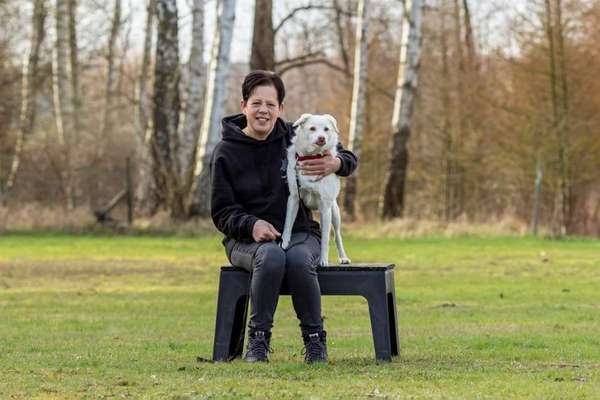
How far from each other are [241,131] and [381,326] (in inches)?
64.2

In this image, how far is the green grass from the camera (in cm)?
726

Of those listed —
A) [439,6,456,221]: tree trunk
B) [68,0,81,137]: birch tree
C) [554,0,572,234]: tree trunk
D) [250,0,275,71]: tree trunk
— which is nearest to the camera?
[250,0,275,71]: tree trunk

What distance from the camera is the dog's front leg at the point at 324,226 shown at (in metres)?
8.93

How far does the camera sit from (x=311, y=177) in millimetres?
8828

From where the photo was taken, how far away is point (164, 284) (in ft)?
56.5

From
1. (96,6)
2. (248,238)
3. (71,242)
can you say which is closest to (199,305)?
(248,238)

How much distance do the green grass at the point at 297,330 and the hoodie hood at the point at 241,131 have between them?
1.49 metres

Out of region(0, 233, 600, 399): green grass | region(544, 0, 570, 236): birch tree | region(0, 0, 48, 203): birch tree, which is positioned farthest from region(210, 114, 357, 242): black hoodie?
region(0, 0, 48, 203): birch tree

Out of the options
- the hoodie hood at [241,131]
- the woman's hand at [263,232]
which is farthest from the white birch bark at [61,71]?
the woman's hand at [263,232]

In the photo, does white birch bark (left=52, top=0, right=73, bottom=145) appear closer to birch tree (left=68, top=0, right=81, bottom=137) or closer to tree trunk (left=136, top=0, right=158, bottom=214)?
birch tree (left=68, top=0, right=81, bottom=137)

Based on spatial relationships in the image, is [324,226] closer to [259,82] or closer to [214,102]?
[259,82]

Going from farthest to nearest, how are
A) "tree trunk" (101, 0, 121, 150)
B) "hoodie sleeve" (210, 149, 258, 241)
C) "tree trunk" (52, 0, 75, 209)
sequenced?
"tree trunk" (101, 0, 121, 150) < "tree trunk" (52, 0, 75, 209) < "hoodie sleeve" (210, 149, 258, 241)

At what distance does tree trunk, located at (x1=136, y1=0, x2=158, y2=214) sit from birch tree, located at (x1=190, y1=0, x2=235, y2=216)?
3.56 metres

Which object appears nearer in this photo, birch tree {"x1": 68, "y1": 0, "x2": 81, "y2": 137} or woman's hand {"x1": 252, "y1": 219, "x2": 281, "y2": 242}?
woman's hand {"x1": 252, "y1": 219, "x2": 281, "y2": 242}
